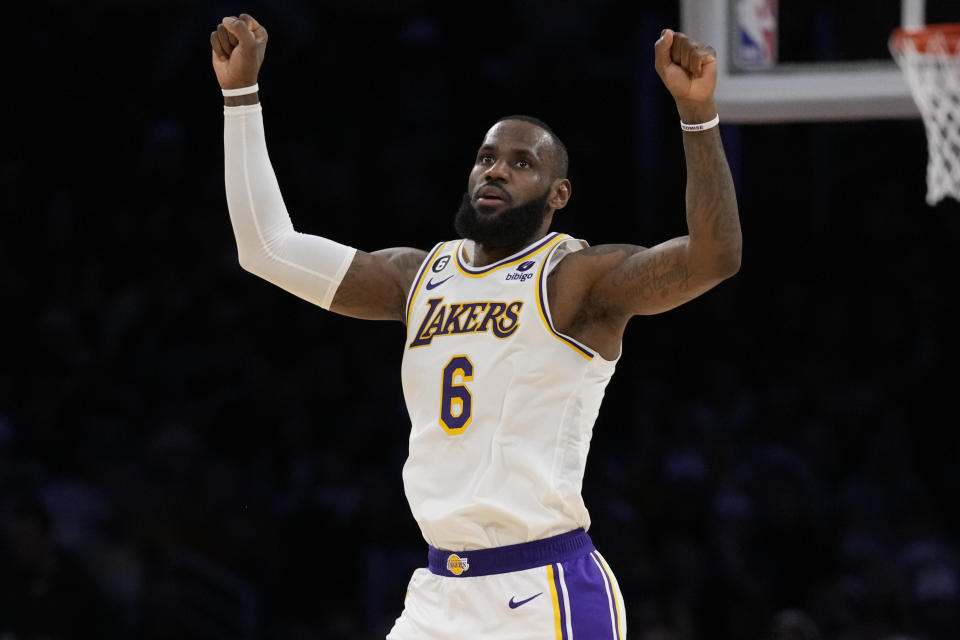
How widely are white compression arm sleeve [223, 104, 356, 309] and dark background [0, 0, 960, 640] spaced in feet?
9.83

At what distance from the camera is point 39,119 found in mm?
10766

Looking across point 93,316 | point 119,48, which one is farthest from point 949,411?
point 119,48

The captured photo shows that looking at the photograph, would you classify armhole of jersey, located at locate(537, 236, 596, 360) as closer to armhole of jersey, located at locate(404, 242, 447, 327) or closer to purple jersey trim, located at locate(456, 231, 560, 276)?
purple jersey trim, located at locate(456, 231, 560, 276)

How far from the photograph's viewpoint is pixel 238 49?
454 centimetres

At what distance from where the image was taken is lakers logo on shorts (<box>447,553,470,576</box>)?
13.4 feet

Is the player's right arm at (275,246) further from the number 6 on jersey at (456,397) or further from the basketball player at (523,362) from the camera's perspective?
the number 6 on jersey at (456,397)

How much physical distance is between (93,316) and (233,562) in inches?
99.3

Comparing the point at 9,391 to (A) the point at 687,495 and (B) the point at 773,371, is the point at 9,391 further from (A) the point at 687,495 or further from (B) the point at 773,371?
(B) the point at 773,371

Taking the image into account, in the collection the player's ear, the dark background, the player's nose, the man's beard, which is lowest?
the dark background

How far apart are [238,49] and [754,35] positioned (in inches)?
90.6

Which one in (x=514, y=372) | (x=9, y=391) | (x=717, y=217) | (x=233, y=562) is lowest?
(x=233, y=562)

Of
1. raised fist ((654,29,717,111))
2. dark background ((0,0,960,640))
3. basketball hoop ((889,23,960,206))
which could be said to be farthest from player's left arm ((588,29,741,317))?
dark background ((0,0,960,640))

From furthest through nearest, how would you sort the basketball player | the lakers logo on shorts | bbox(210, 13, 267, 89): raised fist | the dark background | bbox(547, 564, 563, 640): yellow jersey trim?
the dark background
bbox(210, 13, 267, 89): raised fist
the lakers logo on shorts
bbox(547, 564, 563, 640): yellow jersey trim
the basketball player

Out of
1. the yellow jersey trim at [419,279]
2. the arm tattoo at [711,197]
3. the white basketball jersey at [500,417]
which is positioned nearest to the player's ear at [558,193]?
the white basketball jersey at [500,417]
